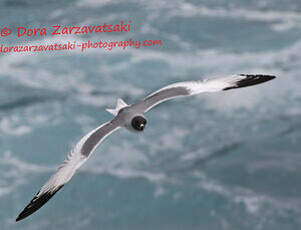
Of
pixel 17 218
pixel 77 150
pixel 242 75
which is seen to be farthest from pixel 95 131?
pixel 242 75

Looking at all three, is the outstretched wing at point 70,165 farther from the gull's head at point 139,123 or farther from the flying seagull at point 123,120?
the gull's head at point 139,123

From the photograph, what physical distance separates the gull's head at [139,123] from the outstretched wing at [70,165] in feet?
2.39

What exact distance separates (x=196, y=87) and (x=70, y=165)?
4.55 metres

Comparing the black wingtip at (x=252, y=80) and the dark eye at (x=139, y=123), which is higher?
the black wingtip at (x=252, y=80)

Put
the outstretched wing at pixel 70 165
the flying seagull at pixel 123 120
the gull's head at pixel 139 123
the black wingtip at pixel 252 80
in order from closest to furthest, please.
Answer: the outstretched wing at pixel 70 165 → the flying seagull at pixel 123 120 → the gull's head at pixel 139 123 → the black wingtip at pixel 252 80

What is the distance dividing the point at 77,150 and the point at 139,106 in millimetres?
2289

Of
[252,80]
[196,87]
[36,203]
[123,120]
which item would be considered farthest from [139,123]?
[252,80]

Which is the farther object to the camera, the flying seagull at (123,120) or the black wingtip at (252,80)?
the black wingtip at (252,80)

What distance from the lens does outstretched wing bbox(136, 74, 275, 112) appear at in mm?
17469

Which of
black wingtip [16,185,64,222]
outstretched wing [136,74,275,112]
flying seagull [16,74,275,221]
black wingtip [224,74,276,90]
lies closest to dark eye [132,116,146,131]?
flying seagull [16,74,275,221]

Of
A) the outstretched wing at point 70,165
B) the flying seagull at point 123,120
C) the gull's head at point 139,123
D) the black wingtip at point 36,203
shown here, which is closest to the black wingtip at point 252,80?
the flying seagull at point 123,120

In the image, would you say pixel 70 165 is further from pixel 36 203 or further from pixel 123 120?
pixel 123 120

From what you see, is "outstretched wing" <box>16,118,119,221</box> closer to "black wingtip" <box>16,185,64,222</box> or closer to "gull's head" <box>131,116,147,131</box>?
"black wingtip" <box>16,185,64,222</box>

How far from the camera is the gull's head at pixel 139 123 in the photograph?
16734 mm
